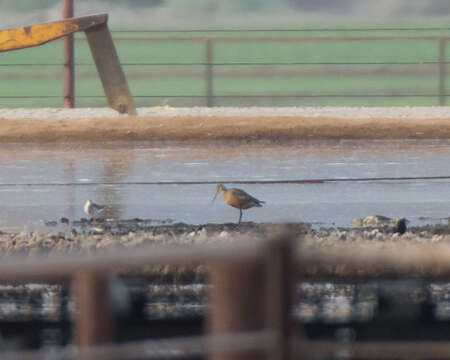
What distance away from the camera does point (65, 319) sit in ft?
19.9

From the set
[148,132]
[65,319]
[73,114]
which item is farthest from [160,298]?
[73,114]

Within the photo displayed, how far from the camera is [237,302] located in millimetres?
2520

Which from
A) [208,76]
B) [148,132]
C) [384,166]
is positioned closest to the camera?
[384,166]

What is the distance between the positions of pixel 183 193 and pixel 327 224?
2.30 m

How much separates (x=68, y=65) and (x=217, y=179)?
296 inches

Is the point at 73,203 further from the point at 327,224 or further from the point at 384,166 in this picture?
the point at 384,166

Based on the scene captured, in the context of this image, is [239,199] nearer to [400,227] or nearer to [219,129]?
[400,227]

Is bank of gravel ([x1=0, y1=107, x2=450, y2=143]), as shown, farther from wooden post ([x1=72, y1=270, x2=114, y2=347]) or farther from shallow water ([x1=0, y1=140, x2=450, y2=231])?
wooden post ([x1=72, y1=270, x2=114, y2=347])

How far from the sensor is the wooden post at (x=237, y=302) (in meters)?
2.48

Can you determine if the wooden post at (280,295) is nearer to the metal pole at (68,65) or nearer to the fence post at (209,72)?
the metal pole at (68,65)

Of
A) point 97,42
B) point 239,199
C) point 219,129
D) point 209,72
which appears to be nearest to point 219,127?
point 219,129

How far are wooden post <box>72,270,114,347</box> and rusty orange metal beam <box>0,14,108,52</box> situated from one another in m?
14.8

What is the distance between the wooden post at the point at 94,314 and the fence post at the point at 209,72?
18.3 meters

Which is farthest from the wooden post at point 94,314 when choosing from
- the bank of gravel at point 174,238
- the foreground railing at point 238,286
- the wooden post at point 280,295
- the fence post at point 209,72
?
the fence post at point 209,72
